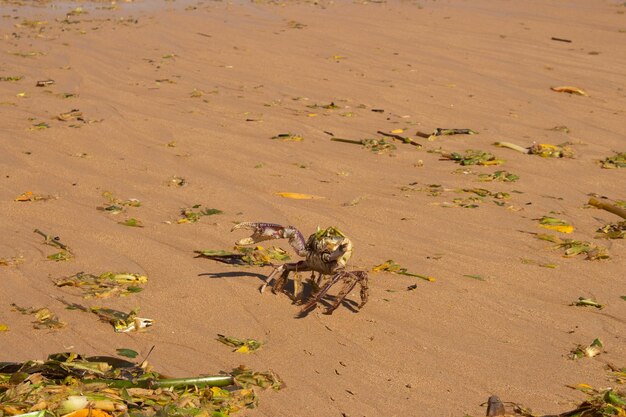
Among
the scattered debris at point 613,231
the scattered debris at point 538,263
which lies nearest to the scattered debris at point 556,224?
the scattered debris at point 613,231

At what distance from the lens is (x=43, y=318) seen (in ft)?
12.3

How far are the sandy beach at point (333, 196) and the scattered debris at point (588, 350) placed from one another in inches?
1.6

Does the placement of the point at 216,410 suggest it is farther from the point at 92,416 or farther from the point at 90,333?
the point at 90,333

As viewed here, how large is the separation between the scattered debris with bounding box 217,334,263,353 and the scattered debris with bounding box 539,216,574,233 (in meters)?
2.54

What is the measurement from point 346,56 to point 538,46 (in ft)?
9.52

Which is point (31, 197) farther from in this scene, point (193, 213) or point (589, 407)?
point (589, 407)

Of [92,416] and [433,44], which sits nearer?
[92,416]

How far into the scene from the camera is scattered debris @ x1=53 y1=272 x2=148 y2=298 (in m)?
4.07

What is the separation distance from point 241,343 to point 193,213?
186cm

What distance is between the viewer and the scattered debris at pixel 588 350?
12.2ft

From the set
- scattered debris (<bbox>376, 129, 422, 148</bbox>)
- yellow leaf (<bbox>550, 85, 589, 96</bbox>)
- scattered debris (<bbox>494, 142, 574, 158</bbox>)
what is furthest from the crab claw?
yellow leaf (<bbox>550, 85, 589, 96</bbox>)

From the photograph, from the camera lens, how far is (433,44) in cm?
1215

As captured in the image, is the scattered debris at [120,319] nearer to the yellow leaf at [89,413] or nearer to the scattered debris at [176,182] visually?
the yellow leaf at [89,413]

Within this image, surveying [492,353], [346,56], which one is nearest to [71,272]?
[492,353]
